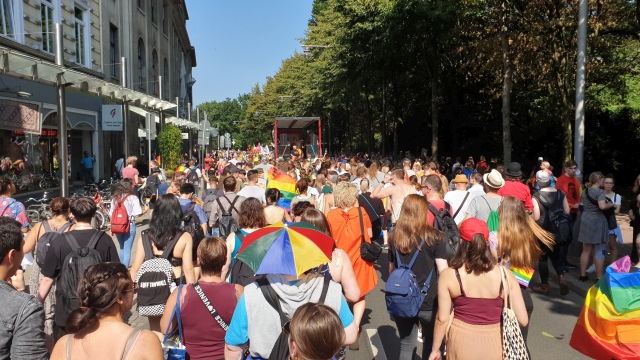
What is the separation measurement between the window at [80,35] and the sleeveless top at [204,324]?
22.8 meters

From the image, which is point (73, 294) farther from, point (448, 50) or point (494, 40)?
point (448, 50)

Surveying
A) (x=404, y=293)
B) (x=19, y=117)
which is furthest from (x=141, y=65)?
(x=404, y=293)

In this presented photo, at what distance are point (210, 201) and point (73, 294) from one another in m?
4.78

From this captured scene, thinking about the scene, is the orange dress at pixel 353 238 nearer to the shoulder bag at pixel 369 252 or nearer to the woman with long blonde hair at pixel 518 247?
the shoulder bag at pixel 369 252

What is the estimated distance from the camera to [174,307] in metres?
3.62

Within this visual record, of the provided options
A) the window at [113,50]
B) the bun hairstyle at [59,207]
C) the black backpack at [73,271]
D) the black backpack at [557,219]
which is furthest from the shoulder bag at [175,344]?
the window at [113,50]

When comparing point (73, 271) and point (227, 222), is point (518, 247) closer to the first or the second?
point (73, 271)

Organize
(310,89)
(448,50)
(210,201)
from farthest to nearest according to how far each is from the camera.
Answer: (310,89)
(448,50)
(210,201)

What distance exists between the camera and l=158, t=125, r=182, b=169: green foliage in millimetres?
27125

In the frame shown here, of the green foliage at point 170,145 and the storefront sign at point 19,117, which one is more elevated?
the storefront sign at point 19,117

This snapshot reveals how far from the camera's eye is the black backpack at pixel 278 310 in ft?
9.61

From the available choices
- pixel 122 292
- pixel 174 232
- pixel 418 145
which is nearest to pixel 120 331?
pixel 122 292

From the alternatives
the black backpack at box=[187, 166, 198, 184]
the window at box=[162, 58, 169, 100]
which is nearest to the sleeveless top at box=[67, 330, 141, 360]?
the black backpack at box=[187, 166, 198, 184]

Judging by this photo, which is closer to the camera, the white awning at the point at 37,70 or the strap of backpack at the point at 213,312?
the strap of backpack at the point at 213,312
